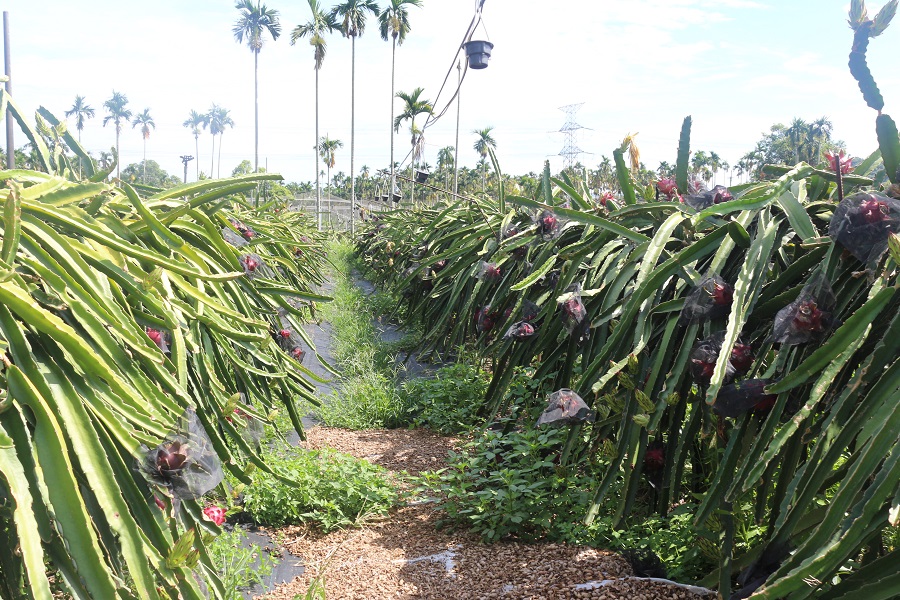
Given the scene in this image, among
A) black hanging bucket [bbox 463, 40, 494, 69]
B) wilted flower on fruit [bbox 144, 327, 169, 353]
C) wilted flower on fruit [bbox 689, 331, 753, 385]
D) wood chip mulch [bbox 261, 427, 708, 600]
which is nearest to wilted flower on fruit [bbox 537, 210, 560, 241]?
wood chip mulch [bbox 261, 427, 708, 600]

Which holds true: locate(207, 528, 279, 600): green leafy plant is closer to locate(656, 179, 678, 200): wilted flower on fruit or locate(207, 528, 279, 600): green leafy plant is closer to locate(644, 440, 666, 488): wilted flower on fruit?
locate(644, 440, 666, 488): wilted flower on fruit

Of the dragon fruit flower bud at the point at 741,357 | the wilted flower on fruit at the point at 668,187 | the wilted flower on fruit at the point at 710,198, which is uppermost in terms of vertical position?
the wilted flower on fruit at the point at 668,187

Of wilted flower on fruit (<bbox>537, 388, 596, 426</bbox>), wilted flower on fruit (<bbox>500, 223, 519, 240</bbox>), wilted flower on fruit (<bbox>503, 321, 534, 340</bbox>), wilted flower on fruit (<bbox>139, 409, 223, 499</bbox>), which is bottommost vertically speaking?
wilted flower on fruit (<bbox>537, 388, 596, 426</bbox>)

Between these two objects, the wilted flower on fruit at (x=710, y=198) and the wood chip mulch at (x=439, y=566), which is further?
the wilted flower on fruit at (x=710, y=198)

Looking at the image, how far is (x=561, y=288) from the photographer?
107 inches

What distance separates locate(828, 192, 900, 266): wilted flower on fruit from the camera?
144cm

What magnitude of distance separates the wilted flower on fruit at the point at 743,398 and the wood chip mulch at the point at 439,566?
0.71 metres

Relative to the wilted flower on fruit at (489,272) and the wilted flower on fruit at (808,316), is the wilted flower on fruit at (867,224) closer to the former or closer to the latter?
the wilted flower on fruit at (808,316)

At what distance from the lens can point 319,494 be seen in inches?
127

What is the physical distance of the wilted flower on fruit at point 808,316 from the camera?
1.46 meters

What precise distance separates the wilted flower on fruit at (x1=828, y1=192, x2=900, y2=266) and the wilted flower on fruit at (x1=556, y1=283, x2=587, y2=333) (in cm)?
96

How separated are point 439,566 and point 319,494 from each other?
2.78 feet

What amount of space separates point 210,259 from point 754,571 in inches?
62.1

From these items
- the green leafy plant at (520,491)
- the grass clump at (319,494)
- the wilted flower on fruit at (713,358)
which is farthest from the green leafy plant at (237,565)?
the wilted flower on fruit at (713,358)
